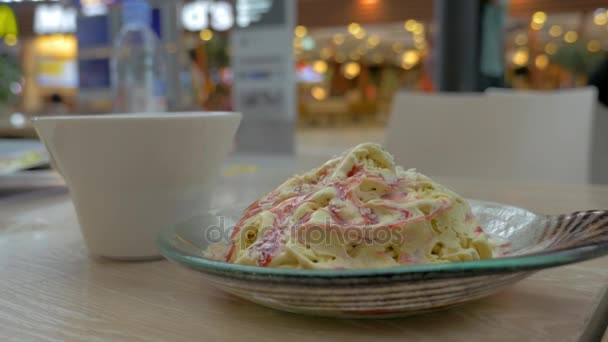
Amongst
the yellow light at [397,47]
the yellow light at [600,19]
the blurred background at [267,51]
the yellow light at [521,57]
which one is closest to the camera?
the blurred background at [267,51]

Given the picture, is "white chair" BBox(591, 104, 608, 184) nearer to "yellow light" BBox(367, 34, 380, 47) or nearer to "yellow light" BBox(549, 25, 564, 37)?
"yellow light" BBox(549, 25, 564, 37)

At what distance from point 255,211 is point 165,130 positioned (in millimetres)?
117

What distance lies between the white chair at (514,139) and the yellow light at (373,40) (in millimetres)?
10951

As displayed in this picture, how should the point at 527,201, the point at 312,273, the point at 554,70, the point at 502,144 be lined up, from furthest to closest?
the point at 554,70
the point at 502,144
the point at 527,201
the point at 312,273

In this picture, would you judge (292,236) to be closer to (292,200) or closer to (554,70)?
(292,200)

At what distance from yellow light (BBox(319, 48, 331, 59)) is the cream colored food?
562 inches

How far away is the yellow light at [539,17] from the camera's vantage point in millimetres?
6364

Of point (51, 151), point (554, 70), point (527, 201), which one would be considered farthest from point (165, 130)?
point (554, 70)

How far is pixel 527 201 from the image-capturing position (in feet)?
2.55

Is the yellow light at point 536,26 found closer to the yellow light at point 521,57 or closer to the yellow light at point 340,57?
the yellow light at point 521,57

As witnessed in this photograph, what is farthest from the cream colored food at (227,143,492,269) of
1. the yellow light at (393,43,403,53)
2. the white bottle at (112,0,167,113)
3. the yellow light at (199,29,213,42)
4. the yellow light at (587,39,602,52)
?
the yellow light at (393,43,403,53)

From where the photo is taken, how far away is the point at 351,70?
626 inches

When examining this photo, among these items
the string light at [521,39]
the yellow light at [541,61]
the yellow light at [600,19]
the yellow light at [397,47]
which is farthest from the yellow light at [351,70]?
the yellow light at [600,19]

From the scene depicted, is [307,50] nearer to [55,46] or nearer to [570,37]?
[55,46]
